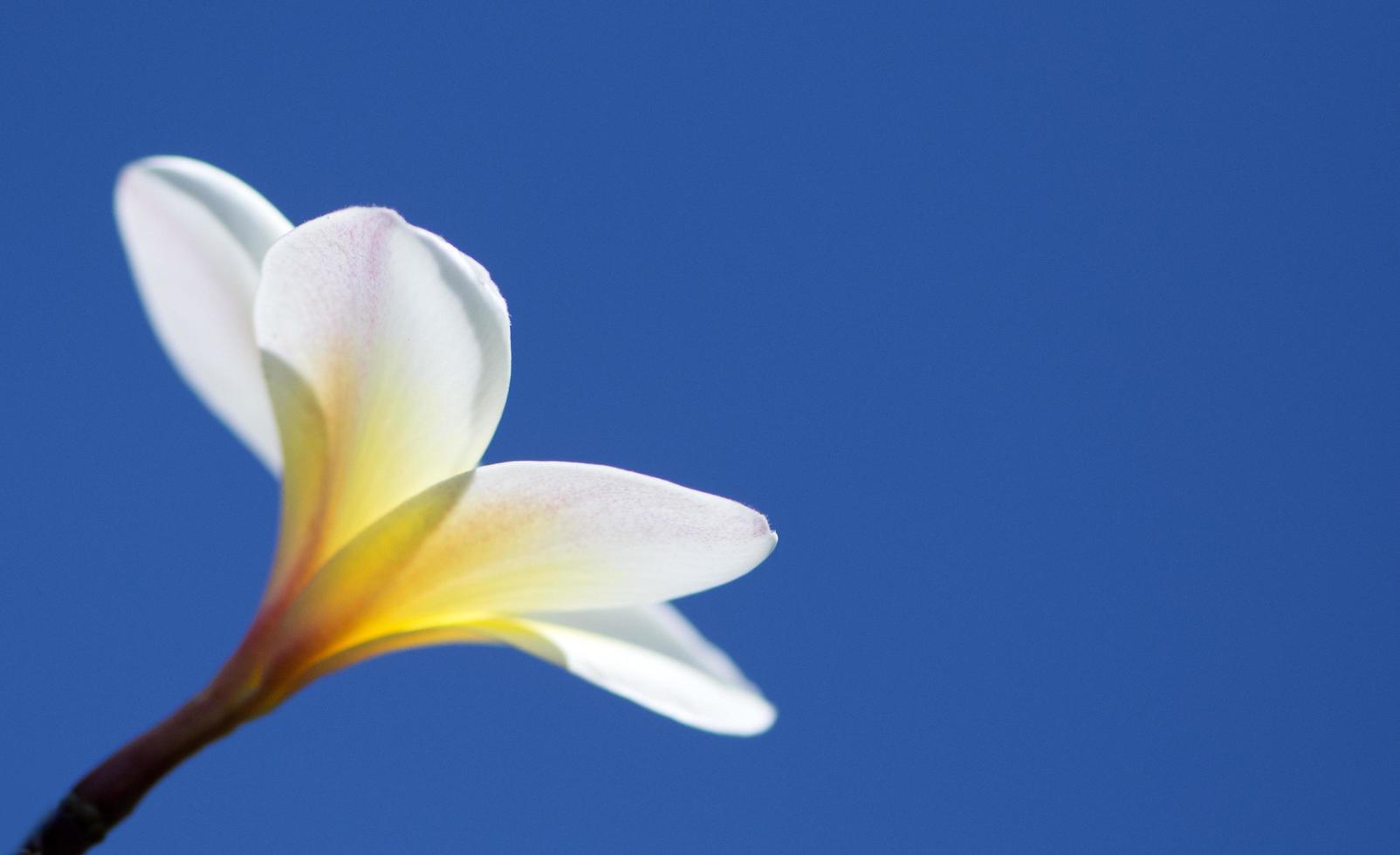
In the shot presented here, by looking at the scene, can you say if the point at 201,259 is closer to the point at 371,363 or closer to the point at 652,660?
the point at 371,363

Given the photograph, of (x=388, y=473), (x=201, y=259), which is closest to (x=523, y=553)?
(x=388, y=473)

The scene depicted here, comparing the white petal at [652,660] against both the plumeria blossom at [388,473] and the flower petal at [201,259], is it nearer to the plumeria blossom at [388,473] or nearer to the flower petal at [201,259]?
the plumeria blossom at [388,473]

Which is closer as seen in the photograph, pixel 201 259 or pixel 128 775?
pixel 128 775

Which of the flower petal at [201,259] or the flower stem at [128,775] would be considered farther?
the flower petal at [201,259]

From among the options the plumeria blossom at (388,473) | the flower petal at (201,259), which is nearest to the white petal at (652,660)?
the plumeria blossom at (388,473)

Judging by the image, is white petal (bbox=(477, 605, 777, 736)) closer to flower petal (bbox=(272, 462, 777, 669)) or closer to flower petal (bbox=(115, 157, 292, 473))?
flower petal (bbox=(272, 462, 777, 669))

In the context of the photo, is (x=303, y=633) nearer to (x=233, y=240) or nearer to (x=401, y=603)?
(x=401, y=603)
